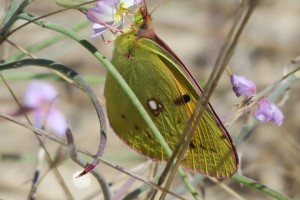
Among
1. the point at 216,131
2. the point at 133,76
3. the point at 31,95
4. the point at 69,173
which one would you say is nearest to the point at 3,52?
the point at 31,95

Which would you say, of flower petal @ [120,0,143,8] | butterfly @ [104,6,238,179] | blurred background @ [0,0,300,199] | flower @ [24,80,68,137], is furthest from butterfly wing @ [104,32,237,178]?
blurred background @ [0,0,300,199]

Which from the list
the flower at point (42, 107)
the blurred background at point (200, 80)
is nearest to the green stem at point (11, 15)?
the flower at point (42, 107)

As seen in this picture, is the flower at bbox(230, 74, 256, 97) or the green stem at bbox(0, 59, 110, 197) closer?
the green stem at bbox(0, 59, 110, 197)

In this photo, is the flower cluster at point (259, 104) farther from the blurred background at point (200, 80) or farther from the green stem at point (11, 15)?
the blurred background at point (200, 80)

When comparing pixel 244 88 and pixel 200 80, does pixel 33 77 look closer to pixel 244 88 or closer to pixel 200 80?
pixel 244 88

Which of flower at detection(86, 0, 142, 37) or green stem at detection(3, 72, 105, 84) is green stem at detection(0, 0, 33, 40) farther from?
green stem at detection(3, 72, 105, 84)
